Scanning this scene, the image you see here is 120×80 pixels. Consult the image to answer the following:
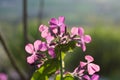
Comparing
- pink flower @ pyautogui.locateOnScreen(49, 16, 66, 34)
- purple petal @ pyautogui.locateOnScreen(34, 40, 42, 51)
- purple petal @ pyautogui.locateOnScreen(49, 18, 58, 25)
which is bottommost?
purple petal @ pyautogui.locateOnScreen(34, 40, 42, 51)

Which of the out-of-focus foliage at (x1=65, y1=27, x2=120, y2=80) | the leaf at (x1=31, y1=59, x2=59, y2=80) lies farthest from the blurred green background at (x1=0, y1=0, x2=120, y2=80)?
the leaf at (x1=31, y1=59, x2=59, y2=80)

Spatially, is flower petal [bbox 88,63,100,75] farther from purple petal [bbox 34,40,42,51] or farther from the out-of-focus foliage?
the out-of-focus foliage

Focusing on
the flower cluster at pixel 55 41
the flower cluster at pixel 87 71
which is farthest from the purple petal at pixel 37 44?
the flower cluster at pixel 87 71

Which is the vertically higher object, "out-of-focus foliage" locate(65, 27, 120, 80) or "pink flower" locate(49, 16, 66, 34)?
"pink flower" locate(49, 16, 66, 34)

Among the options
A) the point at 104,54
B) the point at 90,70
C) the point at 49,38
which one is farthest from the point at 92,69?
the point at 104,54

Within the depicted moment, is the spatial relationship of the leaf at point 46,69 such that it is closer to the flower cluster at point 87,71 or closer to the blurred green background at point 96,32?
the flower cluster at point 87,71

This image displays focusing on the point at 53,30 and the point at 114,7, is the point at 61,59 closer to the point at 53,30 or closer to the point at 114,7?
Result: the point at 53,30

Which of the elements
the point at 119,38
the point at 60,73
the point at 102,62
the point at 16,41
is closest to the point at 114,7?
the point at 119,38

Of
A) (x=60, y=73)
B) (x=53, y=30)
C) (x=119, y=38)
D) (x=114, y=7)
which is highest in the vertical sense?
(x=53, y=30)
